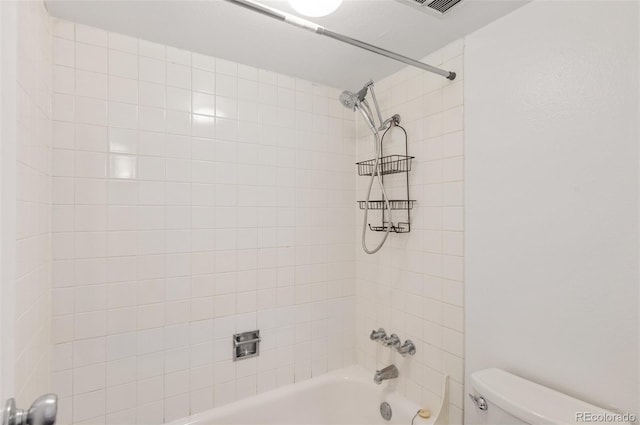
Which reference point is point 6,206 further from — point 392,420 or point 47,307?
point 392,420

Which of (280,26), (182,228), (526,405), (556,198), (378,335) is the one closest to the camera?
(526,405)

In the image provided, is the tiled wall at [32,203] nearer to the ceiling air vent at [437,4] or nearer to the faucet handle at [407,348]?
the ceiling air vent at [437,4]

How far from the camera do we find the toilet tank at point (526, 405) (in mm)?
946

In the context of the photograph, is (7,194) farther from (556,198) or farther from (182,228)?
(556,198)

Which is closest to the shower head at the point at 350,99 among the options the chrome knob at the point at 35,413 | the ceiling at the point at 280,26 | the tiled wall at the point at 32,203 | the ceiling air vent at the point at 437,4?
the ceiling at the point at 280,26

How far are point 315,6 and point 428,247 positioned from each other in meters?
1.19

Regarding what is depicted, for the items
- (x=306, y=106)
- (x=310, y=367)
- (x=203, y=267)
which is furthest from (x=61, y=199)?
(x=310, y=367)

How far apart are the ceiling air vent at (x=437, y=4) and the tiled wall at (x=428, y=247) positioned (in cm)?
29

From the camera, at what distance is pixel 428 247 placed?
1616mm

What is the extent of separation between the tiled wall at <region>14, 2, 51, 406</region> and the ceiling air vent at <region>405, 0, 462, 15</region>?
4.20ft

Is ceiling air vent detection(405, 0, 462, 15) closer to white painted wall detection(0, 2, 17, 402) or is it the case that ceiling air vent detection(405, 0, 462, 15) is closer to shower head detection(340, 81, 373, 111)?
shower head detection(340, 81, 373, 111)

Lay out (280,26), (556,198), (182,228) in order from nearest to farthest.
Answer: (556,198) → (280,26) → (182,228)

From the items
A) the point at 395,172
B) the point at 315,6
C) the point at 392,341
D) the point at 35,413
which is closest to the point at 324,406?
the point at 392,341

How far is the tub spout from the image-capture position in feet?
5.66
